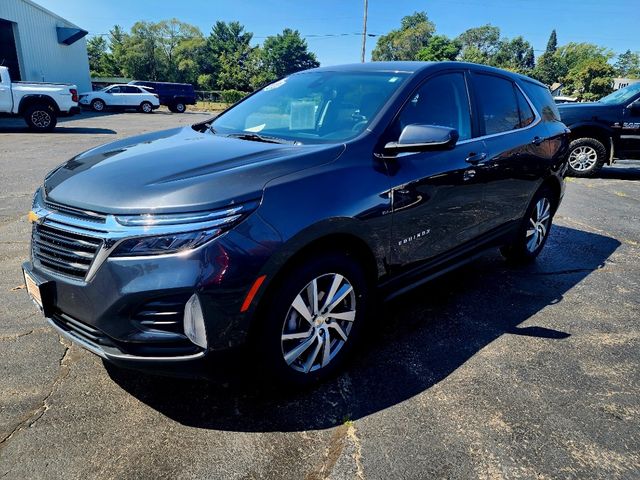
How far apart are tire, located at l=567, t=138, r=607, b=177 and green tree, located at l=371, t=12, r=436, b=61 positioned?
101 metres

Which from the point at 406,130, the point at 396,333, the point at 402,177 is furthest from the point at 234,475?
the point at 406,130

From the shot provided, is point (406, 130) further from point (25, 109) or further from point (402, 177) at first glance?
point (25, 109)

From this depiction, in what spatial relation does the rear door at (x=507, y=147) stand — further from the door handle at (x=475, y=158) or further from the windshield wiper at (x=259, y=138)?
the windshield wiper at (x=259, y=138)

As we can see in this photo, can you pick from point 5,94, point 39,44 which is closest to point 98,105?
point 39,44

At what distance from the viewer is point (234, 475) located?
6.52 feet

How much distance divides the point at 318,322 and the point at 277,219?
667 millimetres

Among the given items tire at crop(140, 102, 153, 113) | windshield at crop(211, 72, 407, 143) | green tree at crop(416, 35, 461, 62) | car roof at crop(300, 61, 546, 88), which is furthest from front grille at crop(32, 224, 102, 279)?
green tree at crop(416, 35, 461, 62)

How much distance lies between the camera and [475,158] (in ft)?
10.9

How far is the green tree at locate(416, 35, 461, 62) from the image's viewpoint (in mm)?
95806

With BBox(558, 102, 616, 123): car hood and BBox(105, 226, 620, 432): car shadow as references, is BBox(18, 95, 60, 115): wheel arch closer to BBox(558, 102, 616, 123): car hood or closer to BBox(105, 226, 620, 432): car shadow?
BBox(558, 102, 616, 123): car hood

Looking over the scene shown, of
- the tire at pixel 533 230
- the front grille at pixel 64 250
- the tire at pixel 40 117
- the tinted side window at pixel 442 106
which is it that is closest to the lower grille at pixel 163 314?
the front grille at pixel 64 250

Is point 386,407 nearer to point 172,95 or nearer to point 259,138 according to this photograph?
point 259,138

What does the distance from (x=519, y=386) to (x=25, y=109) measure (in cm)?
1682

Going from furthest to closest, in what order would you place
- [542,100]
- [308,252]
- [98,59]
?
1. [98,59]
2. [542,100]
3. [308,252]
